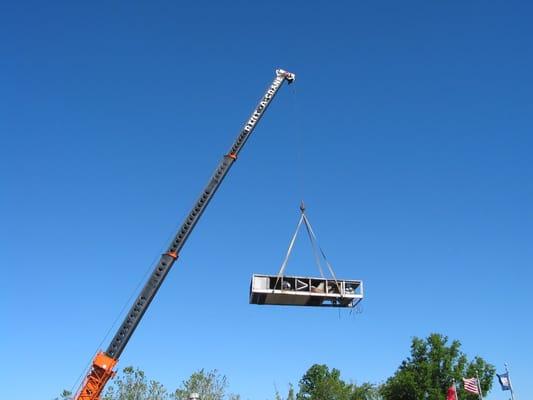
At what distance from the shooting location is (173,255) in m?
27.0

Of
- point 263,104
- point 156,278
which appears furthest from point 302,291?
point 263,104

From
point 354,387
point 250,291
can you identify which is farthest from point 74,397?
point 354,387

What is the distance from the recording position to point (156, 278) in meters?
26.6

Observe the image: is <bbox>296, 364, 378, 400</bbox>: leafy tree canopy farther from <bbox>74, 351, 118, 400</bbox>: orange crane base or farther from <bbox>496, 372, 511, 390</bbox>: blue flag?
<bbox>74, 351, 118, 400</bbox>: orange crane base

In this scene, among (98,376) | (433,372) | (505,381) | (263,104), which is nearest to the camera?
(98,376)

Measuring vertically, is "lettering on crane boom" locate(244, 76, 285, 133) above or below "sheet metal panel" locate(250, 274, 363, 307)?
above

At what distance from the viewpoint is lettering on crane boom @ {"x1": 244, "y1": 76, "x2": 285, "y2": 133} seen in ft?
100

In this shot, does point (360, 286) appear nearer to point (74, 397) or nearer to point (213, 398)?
point (74, 397)

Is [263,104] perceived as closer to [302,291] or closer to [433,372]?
[302,291]

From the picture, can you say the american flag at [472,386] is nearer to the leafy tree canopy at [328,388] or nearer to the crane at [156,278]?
the crane at [156,278]

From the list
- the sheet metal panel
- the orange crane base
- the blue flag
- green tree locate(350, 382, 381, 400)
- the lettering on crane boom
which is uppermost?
green tree locate(350, 382, 381, 400)

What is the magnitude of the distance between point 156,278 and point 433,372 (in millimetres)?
47724

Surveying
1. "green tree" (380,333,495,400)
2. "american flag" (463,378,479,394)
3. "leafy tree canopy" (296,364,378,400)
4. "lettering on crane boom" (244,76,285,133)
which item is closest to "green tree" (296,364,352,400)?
"leafy tree canopy" (296,364,378,400)

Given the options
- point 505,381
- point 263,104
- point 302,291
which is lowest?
point 302,291
